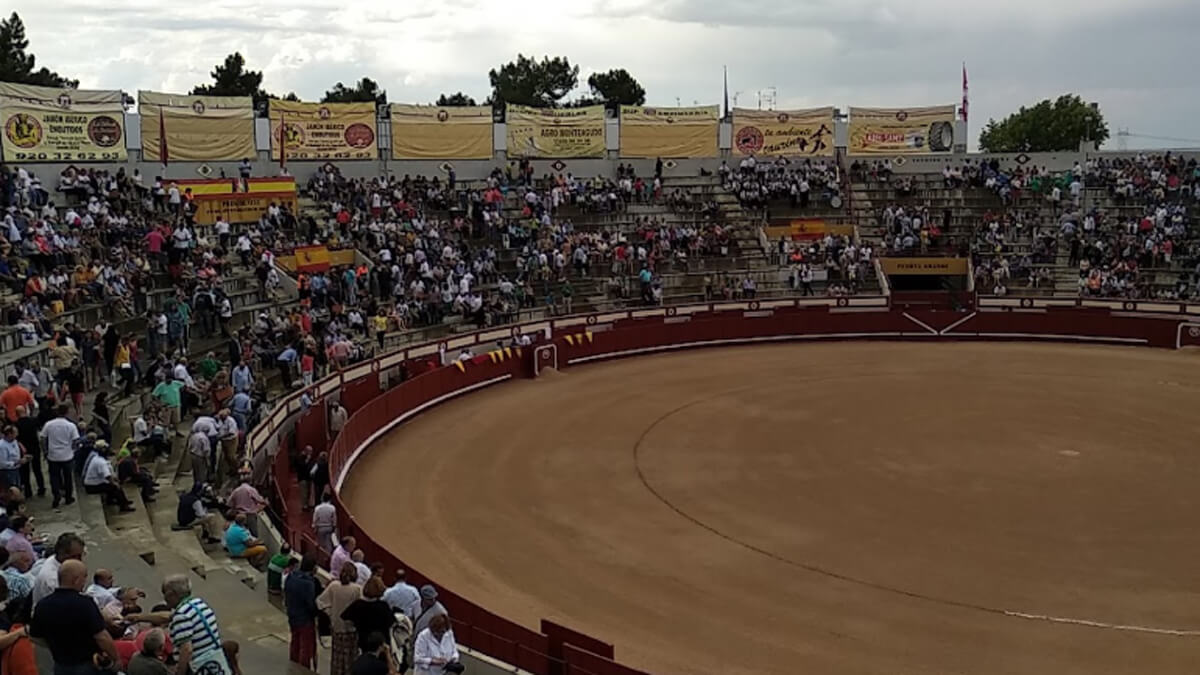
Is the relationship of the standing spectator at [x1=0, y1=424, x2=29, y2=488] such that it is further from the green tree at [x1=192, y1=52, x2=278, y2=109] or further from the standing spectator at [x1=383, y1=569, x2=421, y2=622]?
the green tree at [x1=192, y1=52, x2=278, y2=109]

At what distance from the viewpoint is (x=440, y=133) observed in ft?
158

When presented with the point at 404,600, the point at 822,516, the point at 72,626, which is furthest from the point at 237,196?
the point at 72,626

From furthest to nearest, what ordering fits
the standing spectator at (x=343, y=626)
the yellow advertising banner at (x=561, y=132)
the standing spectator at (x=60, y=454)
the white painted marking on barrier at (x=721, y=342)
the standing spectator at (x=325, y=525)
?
the yellow advertising banner at (x=561, y=132), the white painted marking on barrier at (x=721, y=342), the standing spectator at (x=325, y=525), the standing spectator at (x=60, y=454), the standing spectator at (x=343, y=626)

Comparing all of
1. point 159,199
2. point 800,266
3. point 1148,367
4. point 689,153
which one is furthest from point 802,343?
point 159,199

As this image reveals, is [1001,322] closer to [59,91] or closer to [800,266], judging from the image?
[800,266]

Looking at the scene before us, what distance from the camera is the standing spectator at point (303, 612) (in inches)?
425

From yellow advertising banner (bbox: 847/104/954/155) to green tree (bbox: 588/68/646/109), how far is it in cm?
5579

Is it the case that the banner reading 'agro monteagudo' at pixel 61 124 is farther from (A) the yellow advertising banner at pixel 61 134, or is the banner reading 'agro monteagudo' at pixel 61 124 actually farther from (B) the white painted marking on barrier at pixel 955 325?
(B) the white painted marking on barrier at pixel 955 325

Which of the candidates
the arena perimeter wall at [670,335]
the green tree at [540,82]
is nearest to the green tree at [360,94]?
the green tree at [540,82]

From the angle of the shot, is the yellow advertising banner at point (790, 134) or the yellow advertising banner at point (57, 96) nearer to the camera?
the yellow advertising banner at point (57, 96)

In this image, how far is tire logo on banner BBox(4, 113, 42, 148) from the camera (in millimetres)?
36125

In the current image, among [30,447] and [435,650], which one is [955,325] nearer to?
[30,447]

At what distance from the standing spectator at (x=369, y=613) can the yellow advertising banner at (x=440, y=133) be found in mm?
38612

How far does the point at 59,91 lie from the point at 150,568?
3042 centimetres
